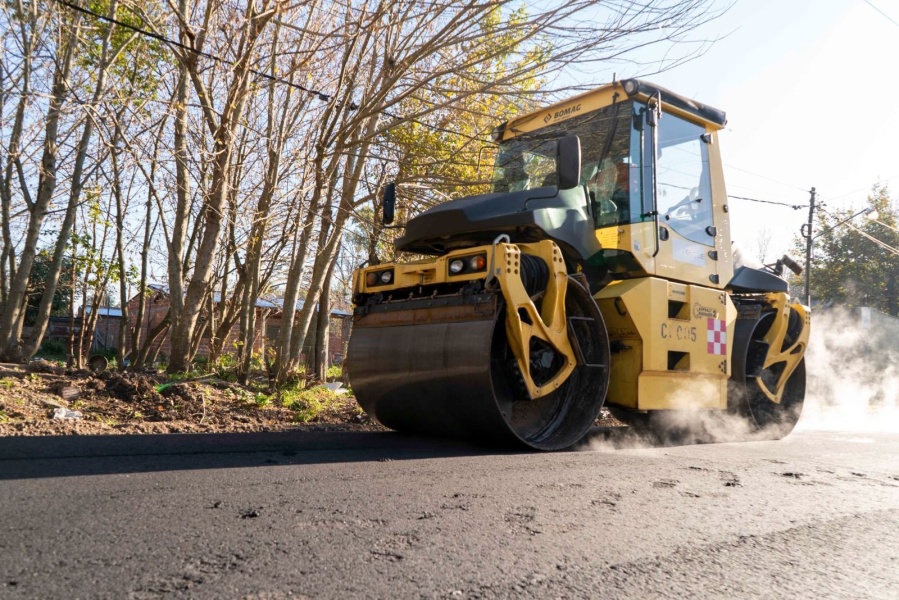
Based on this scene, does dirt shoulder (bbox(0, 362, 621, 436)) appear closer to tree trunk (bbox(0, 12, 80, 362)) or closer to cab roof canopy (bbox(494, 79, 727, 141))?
tree trunk (bbox(0, 12, 80, 362))

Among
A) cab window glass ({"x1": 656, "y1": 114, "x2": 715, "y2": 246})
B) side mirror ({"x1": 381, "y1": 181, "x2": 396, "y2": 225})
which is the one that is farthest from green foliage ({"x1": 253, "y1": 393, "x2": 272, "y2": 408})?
cab window glass ({"x1": 656, "y1": 114, "x2": 715, "y2": 246})

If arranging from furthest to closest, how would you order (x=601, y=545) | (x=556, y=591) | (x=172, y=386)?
(x=172, y=386) → (x=601, y=545) → (x=556, y=591)

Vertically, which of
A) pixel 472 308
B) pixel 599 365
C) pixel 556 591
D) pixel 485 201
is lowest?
pixel 556 591

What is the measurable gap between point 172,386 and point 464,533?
5.46 m

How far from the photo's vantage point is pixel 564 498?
11.9 feet

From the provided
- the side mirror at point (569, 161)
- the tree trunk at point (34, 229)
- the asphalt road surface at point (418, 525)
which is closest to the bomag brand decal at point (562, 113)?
the side mirror at point (569, 161)

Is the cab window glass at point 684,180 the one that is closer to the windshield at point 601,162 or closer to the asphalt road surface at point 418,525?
the windshield at point 601,162

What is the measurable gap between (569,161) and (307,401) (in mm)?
4650

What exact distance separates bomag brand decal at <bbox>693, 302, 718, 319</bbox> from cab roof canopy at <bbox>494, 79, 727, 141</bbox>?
6.18 ft

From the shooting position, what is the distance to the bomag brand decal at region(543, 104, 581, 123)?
22.1 ft

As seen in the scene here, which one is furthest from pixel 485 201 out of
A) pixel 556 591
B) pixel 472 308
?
pixel 556 591

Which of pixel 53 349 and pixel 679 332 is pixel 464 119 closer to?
pixel 679 332

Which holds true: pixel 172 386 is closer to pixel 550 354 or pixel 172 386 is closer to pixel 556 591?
pixel 550 354

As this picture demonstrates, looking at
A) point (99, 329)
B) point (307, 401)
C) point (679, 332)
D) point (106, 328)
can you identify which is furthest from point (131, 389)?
point (99, 329)
